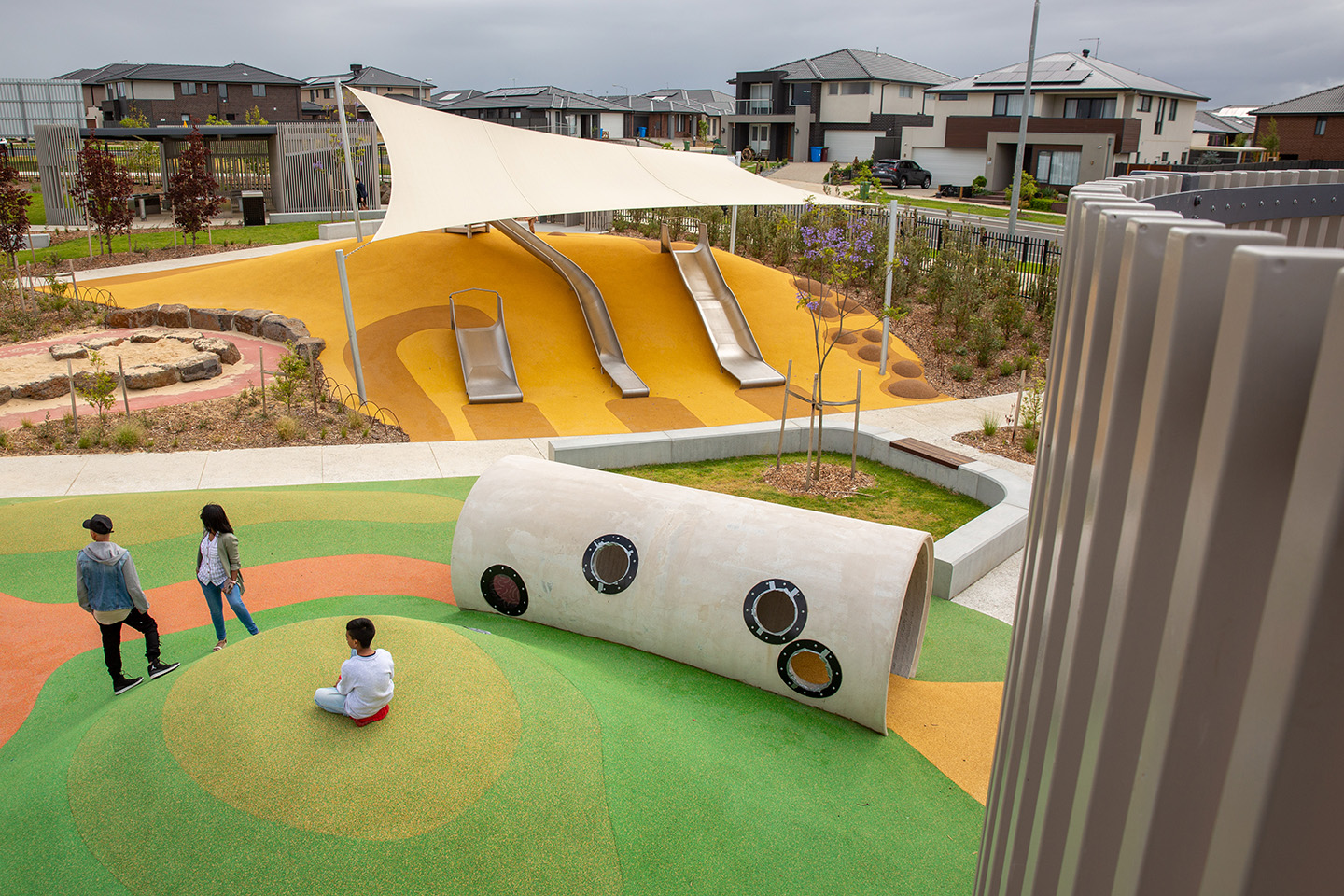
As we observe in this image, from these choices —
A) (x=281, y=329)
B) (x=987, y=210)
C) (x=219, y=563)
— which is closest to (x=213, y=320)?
(x=281, y=329)

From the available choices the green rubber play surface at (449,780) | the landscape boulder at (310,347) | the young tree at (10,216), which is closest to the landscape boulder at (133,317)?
the landscape boulder at (310,347)

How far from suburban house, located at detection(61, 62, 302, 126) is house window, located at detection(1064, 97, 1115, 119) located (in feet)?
188

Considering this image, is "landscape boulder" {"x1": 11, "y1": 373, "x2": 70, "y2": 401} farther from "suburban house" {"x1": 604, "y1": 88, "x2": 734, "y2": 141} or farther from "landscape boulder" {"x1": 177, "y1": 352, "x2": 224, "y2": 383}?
"suburban house" {"x1": 604, "y1": 88, "x2": 734, "y2": 141}

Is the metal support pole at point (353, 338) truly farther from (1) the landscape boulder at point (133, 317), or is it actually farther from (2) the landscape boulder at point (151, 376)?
(1) the landscape boulder at point (133, 317)

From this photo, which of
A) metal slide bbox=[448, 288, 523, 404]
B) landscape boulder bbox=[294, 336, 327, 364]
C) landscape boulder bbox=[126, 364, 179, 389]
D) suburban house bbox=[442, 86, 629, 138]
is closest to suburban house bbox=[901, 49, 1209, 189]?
suburban house bbox=[442, 86, 629, 138]

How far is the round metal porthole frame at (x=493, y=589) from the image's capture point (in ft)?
28.8

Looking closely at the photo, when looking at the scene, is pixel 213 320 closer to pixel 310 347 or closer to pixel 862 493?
pixel 310 347

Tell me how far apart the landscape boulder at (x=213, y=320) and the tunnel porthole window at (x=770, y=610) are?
1635 cm

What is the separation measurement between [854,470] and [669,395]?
593cm

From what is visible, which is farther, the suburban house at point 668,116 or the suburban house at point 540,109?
the suburban house at point 668,116

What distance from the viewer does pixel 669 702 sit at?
7590mm

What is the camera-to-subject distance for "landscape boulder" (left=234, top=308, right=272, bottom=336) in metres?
19.5

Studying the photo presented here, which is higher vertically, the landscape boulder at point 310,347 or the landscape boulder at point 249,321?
the landscape boulder at point 249,321

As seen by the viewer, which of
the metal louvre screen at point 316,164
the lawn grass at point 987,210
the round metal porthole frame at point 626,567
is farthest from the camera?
the lawn grass at point 987,210
